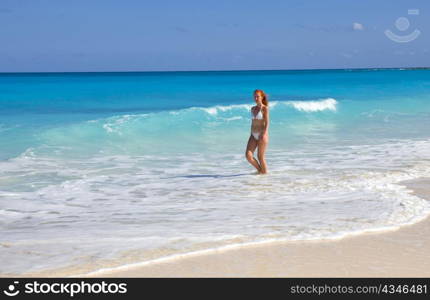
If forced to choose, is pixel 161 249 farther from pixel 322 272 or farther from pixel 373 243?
pixel 373 243

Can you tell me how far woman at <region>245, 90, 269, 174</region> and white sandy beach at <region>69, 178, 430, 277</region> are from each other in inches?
163

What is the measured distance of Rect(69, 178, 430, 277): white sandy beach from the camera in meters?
4.74

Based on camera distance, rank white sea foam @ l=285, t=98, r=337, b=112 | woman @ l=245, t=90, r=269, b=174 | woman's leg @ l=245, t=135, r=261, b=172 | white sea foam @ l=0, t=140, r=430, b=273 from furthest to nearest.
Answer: white sea foam @ l=285, t=98, r=337, b=112 < woman's leg @ l=245, t=135, r=261, b=172 < woman @ l=245, t=90, r=269, b=174 < white sea foam @ l=0, t=140, r=430, b=273

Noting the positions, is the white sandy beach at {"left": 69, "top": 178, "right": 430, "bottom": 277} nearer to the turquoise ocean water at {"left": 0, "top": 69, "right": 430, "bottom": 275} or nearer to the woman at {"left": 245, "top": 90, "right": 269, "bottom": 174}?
the turquoise ocean water at {"left": 0, "top": 69, "right": 430, "bottom": 275}

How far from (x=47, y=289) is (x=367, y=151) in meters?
9.66

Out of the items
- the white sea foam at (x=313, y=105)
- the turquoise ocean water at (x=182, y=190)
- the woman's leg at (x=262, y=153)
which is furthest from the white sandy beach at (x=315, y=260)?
the white sea foam at (x=313, y=105)

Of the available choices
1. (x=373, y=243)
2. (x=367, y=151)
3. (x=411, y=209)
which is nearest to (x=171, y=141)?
(x=367, y=151)

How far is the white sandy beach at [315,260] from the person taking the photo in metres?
4.74

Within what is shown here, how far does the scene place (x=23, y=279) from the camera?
15.5 feet

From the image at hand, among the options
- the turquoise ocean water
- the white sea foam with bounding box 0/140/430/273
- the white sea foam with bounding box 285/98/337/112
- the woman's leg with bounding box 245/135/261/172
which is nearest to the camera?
the turquoise ocean water

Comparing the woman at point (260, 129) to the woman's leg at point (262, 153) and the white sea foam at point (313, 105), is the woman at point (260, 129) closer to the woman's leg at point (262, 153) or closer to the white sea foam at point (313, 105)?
the woman's leg at point (262, 153)

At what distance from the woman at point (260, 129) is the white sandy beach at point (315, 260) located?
4.13m

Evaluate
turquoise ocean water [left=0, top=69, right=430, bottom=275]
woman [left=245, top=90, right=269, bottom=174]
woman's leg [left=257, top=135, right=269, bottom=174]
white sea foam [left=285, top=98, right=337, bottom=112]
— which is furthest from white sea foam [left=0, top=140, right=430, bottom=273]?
white sea foam [left=285, top=98, right=337, bottom=112]

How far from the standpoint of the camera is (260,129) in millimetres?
9938
